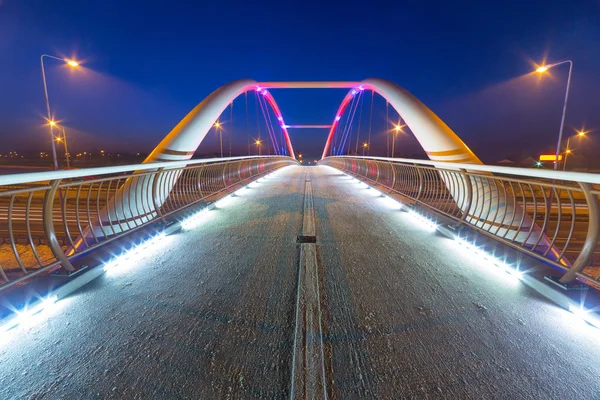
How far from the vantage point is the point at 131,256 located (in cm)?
387

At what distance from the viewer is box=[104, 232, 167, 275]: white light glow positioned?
11.4 ft

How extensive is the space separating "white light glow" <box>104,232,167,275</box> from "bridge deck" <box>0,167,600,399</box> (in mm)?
145

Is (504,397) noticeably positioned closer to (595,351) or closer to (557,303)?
(595,351)

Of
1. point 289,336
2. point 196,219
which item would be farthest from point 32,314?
point 196,219

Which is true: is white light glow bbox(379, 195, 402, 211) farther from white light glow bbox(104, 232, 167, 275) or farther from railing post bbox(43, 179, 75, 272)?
railing post bbox(43, 179, 75, 272)

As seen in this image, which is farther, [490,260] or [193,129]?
[193,129]

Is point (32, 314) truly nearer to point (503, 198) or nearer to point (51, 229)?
point (51, 229)

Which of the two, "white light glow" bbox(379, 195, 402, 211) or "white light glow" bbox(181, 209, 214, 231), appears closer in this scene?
"white light glow" bbox(181, 209, 214, 231)

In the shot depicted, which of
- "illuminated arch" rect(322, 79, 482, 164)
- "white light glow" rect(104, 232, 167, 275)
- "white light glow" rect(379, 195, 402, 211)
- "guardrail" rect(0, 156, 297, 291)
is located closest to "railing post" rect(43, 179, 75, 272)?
"guardrail" rect(0, 156, 297, 291)

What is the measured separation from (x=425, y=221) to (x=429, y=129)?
309 inches

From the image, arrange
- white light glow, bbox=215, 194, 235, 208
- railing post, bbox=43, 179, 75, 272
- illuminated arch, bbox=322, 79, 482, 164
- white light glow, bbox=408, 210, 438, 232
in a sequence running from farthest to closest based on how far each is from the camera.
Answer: illuminated arch, bbox=322, 79, 482, 164 → white light glow, bbox=215, 194, 235, 208 → white light glow, bbox=408, 210, 438, 232 → railing post, bbox=43, 179, 75, 272

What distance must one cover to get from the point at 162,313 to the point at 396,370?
2026mm

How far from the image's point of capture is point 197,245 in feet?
14.5

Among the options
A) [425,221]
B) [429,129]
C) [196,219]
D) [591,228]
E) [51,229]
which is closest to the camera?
[591,228]
